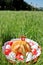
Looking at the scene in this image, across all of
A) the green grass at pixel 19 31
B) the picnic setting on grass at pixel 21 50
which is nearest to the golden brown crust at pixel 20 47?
the picnic setting on grass at pixel 21 50

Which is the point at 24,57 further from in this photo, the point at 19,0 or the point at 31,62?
the point at 19,0

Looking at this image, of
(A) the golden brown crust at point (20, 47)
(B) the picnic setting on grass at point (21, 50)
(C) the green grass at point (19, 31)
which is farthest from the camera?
(C) the green grass at point (19, 31)

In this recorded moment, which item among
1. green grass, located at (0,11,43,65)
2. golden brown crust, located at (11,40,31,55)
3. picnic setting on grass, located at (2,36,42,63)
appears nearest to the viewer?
picnic setting on grass, located at (2,36,42,63)

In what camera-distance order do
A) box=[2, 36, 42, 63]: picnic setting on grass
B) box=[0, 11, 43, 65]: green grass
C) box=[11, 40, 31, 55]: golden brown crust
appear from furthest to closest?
box=[0, 11, 43, 65]: green grass
box=[11, 40, 31, 55]: golden brown crust
box=[2, 36, 42, 63]: picnic setting on grass

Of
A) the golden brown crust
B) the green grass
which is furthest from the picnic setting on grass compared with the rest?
the green grass

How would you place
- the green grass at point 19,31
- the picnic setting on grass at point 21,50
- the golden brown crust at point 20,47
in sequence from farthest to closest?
1. the green grass at point 19,31
2. the golden brown crust at point 20,47
3. the picnic setting on grass at point 21,50

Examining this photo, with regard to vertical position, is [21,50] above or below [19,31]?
below

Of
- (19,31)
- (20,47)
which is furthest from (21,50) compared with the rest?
(19,31)

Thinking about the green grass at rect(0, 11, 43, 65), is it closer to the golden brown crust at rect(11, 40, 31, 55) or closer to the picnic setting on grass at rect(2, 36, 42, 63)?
the picnic setting on grass at rect(2, 36, 42, 63)

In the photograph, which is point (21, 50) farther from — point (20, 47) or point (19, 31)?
point (19, 31)

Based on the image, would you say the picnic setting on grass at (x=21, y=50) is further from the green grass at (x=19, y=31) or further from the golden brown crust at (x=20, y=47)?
the green grass at (x=19, y=31)

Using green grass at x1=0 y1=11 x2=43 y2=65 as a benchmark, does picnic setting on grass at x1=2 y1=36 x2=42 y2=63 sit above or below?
below

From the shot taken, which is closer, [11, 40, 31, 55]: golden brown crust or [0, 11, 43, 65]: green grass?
[11, 40, 31, 55]: golden brown crust

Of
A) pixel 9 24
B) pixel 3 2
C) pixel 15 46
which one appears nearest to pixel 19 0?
pixel 3 2
